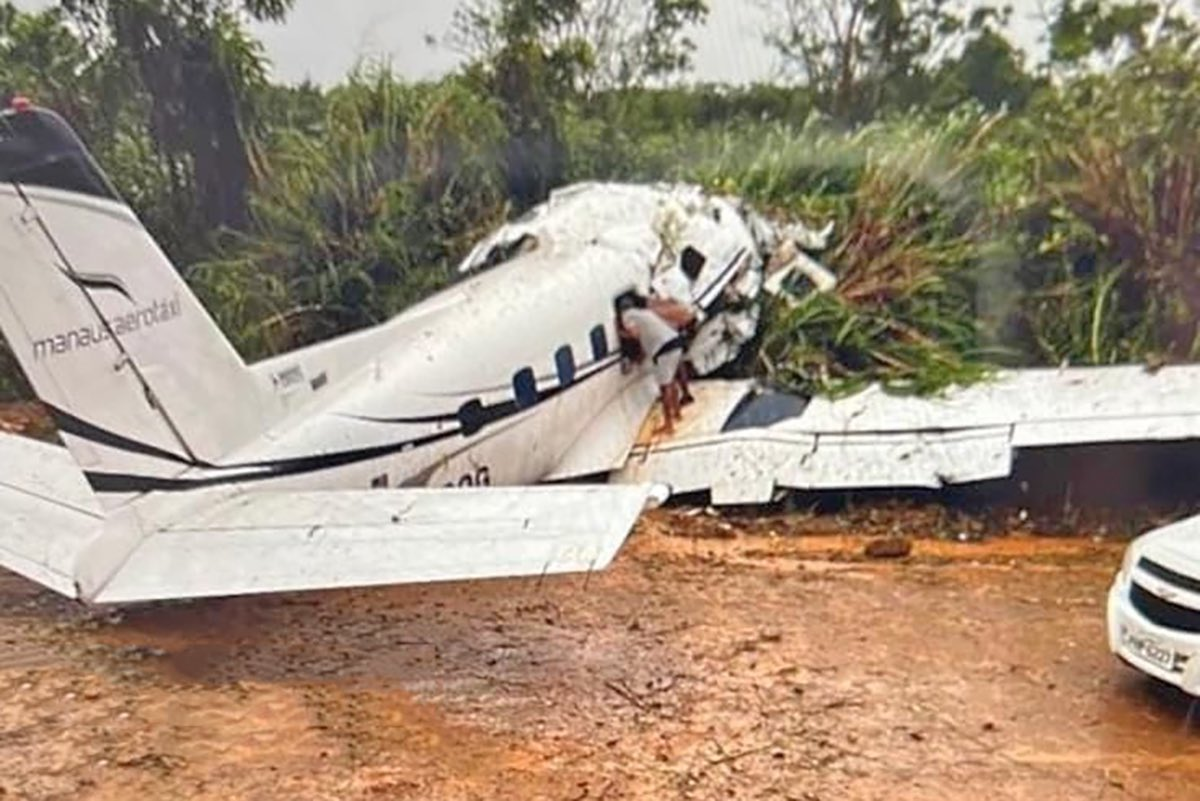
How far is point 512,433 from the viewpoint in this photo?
8.77 m

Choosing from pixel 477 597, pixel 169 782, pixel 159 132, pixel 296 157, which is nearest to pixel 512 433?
pixel 477 597

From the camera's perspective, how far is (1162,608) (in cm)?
596

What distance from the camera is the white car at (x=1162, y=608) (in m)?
5.82

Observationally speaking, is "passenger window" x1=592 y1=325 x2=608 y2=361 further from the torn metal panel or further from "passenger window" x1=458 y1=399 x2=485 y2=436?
"passenger window" x1=458 y1=399 x2=485 y2=436

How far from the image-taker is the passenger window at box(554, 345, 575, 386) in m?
9.29

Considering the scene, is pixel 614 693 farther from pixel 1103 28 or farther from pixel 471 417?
pixel 1103 28

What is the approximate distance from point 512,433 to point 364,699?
266 centimetres

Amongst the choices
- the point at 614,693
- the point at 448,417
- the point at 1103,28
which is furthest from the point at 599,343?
the point at 1103,28

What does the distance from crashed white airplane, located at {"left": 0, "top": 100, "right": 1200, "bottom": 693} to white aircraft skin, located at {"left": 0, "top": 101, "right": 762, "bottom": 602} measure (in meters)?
0.01

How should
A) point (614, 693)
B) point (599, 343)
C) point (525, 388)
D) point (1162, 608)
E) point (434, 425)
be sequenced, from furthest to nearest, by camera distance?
1. point (599, 343)
2. point (525, 388)
3. point (434, 425)
4. point (614, 693)
5. point (1162, 608)

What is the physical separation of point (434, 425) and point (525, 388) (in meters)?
1.07

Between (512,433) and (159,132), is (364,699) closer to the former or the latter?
(512,433)

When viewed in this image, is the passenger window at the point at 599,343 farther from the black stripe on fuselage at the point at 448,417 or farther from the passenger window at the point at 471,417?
the passenger window at the point at 471,417

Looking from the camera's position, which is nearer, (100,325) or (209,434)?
(100,325)
